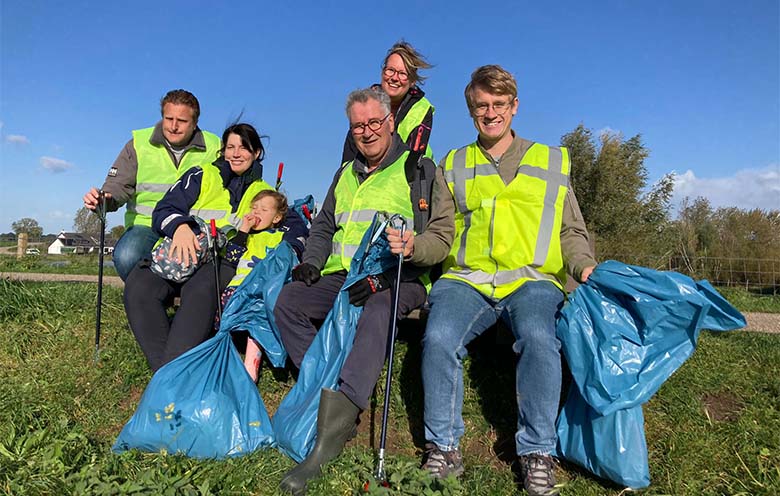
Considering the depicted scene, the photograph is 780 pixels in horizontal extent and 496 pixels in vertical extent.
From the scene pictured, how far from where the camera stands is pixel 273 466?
2.84m

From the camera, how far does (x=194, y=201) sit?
401 cm

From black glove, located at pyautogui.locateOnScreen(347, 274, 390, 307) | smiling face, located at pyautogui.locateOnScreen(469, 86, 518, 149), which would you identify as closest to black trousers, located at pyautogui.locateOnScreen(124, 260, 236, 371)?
black glove, located at pyautogui.locateOnScreen(347, 274, 390, 307)

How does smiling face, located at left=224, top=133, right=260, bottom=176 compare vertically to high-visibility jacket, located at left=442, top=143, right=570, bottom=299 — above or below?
above

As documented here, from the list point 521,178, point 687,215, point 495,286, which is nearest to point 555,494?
point 495,286

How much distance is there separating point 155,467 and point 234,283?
1361 millimetres

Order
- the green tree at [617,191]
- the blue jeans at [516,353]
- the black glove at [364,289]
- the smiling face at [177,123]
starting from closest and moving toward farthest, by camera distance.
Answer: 1. the blue jeans at [516,353]
2. the black glove at [364,289]
3. the smiling face at [177,123]
4. the green tree at [617,191]

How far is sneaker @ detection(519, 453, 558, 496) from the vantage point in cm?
260

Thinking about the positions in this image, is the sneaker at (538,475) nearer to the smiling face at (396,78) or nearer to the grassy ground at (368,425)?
the grassy ground at (368,425)

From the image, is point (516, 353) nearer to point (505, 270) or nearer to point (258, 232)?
point (505, 270)

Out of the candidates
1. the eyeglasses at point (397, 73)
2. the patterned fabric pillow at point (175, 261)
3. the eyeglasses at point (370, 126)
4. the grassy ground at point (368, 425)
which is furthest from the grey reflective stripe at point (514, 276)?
the eyeglasses at point (397, 73)

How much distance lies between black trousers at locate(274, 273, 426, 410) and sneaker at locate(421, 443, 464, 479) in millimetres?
420

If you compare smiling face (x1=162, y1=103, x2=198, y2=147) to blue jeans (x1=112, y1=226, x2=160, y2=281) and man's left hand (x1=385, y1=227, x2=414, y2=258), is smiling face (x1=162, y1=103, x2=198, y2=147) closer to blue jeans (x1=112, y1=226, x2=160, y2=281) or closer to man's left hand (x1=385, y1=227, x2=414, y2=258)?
blue jeans (x1=112, y1=226, x2=160, y2=281)

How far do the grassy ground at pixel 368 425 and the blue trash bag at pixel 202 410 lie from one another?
85mm

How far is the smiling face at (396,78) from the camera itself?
14.8 ft
